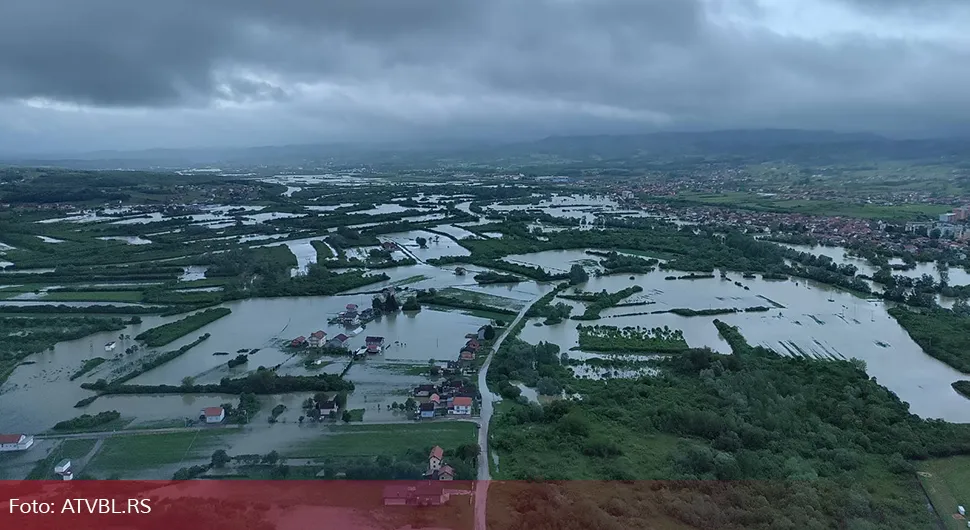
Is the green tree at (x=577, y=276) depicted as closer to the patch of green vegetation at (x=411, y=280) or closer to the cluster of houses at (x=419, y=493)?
the patch of green vegetation at (x=411, y=280)

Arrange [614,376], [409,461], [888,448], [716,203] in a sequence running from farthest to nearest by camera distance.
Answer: [716,203] → [614,376] → [888,448] → [409,461]

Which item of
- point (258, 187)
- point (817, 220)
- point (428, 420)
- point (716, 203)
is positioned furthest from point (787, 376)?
point (258, 187)

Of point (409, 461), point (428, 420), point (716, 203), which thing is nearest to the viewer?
point (409, 461)

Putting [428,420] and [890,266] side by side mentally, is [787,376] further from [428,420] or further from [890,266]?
[890,266]

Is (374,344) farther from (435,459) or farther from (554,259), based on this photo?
(554,259)

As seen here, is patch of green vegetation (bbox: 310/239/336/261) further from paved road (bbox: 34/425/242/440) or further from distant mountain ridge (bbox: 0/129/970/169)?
distant mountain ridge (bbox: 0/129/970/169)

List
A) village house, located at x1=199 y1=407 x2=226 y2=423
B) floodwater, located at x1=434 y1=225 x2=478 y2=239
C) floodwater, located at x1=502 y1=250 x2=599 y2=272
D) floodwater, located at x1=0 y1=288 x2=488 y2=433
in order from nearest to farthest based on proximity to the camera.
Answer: village house, located at x1=199 y1=407 x2=226 y2=423
floodwater, located at x1=0 y1=288 x2=488 y2=433
floodwater, located at x1=502 y1=250 x2=599 y2=272
floodwater, located at x1=434 y1=225 x2=478 y2=239

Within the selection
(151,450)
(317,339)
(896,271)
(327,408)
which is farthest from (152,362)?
(896,271)

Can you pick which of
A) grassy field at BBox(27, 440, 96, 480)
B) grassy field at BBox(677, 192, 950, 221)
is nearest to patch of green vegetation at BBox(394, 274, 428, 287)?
grassy field at BBox(27, 440, 96, 480)
